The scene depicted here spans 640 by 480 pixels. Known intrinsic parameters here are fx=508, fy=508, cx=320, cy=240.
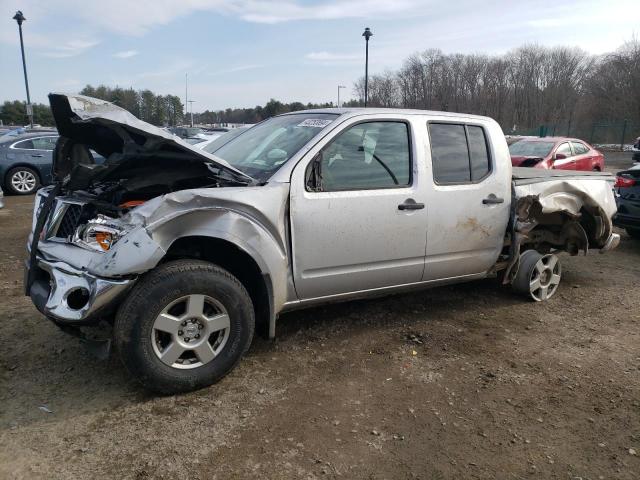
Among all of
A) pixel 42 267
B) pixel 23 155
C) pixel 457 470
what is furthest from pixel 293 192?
pixel 23 155

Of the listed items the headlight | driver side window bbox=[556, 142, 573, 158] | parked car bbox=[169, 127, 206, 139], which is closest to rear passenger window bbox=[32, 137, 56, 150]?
parked car bbox=[169, 127, 206, 139]

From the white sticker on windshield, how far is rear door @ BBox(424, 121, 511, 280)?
90 centimetres

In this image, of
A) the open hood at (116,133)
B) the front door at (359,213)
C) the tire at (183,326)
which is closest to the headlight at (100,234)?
the tire at (183,326)

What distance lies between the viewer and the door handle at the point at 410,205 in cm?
390

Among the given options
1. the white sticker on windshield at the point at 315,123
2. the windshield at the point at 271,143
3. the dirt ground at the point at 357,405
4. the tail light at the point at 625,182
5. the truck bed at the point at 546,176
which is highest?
the white sticker on windshield at the point at 315,123

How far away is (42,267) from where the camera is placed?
324cm

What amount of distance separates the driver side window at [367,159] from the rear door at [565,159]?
31.5ft

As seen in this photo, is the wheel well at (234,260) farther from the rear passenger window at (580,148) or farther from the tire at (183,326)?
the rear passenger window at (580,148)

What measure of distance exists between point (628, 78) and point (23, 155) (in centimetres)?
5211

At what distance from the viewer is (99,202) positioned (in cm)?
331

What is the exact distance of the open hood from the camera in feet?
9.87

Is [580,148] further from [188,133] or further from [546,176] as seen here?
[188,133]

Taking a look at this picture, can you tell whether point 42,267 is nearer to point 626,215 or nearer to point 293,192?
point 293,192

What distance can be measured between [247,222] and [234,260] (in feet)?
1.14
